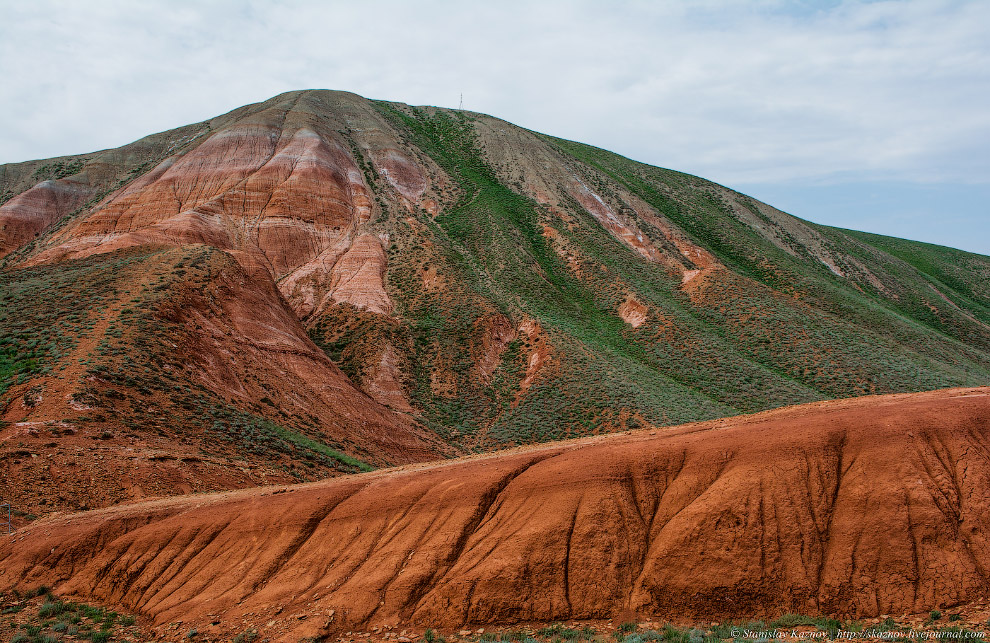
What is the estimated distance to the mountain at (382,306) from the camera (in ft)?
74.9

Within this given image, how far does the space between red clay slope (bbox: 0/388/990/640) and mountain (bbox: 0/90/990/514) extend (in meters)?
6.68

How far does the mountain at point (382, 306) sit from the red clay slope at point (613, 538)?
6.68 meters

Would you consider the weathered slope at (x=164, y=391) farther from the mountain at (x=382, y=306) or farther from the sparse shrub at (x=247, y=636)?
the sparse shrub at (x=247, y=636)

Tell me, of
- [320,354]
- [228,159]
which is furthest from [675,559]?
[228,159]

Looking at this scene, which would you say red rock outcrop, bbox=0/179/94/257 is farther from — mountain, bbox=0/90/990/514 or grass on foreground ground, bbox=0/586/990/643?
grass on foreground ground, bbox=0/586/990/643

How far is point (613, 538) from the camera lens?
10938mm

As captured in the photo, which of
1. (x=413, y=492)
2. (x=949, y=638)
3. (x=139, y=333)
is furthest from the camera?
(x=139, y=333)

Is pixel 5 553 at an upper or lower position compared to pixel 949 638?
lower

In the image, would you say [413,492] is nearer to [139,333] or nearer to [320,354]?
[139,333]

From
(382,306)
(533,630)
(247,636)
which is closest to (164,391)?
(247,636)

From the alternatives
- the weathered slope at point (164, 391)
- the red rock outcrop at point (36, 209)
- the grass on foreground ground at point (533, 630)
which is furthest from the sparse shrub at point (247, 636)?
the red rock outcrop at point (36, 209)

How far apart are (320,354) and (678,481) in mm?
28656

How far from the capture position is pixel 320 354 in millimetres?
36219

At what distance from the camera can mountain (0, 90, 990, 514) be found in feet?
74.9
